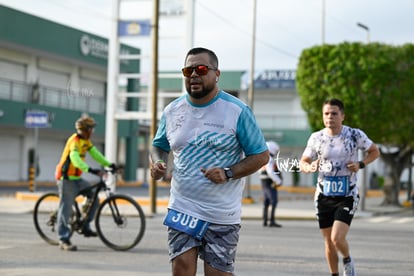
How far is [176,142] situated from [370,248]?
7.92m

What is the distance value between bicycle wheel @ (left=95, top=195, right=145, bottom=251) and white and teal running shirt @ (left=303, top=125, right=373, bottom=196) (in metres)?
3.47

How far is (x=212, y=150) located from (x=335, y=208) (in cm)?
303

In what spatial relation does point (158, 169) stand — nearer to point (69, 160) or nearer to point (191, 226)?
point (191, 226)

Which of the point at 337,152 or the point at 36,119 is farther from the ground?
the point at 36,119

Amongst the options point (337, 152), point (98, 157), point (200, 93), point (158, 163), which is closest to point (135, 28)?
point (98, 157)

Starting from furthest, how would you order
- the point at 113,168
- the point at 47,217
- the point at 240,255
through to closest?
the point at 47,217, the point at 113,168, the point at 240,255

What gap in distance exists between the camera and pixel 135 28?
2428 centimetres

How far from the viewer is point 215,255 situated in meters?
5.18

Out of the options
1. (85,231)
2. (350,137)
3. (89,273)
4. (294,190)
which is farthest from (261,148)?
(294,190)

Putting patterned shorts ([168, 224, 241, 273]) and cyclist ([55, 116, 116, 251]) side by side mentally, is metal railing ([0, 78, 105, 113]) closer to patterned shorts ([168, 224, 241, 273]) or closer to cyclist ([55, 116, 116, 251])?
cyclist ([55, 116, 116, 251])

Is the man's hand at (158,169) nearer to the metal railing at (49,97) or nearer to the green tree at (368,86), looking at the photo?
the green tree at (368,86)

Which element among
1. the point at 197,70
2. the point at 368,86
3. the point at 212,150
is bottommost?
the point at 212,150

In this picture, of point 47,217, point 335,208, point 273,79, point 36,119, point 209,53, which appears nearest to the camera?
point 209,53

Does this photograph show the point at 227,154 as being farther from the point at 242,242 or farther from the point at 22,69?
the point at 22,69
